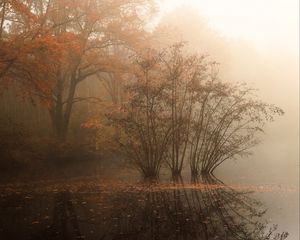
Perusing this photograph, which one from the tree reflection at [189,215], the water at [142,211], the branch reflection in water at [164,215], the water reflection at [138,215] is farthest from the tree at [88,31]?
the tree reflection at [189,215]

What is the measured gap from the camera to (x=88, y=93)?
36531 mm

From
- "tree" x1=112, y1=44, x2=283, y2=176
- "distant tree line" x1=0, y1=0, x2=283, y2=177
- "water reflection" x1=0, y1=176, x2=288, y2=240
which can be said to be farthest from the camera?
"distant tree line" x1=0, y1=0, x2=283, y2=177

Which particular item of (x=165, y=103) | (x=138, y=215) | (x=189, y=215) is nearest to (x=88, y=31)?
(x=165, y=103)

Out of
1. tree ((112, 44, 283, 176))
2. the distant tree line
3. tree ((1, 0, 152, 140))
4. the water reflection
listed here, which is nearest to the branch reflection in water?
the water reflection

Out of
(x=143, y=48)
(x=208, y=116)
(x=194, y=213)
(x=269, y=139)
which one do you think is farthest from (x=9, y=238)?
(x=269, y=139)

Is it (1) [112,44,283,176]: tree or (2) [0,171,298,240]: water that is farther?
(1) [112,44,283,176]: tree

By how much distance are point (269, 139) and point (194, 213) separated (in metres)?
40.5

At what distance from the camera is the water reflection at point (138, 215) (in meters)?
12.2

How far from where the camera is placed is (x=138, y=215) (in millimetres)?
14375

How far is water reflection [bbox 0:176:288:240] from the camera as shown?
12.2 metres

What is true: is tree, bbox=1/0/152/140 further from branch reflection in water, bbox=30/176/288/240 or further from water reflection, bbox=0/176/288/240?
branch reflection in water, bbox=30/176/288/240

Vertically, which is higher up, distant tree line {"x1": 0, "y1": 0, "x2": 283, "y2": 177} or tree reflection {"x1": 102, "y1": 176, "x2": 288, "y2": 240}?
distant tree line {"x1": 0, "y1": 0, "x2": 283, "y2": 177}

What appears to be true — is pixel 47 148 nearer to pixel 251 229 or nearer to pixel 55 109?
pixel 55 109

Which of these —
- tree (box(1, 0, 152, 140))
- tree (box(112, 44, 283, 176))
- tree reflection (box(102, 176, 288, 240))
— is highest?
tree (box(1, 0, 152, 140))
